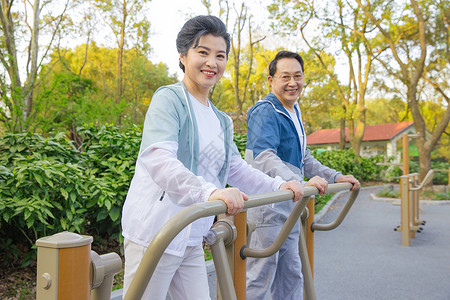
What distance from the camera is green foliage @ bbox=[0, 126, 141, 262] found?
136 inches

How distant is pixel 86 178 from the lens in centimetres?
395

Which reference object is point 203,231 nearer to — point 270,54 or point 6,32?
point 6,32

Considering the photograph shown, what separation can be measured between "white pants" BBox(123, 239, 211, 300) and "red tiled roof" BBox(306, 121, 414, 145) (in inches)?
1325

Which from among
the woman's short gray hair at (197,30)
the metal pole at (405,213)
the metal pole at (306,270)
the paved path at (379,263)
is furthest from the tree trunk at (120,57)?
the woman's short gray hair at (197,30)

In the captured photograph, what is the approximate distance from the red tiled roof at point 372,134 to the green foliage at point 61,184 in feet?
104

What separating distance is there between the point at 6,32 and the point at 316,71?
2168cm

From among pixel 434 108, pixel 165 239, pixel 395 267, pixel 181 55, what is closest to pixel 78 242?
pixel 165 239

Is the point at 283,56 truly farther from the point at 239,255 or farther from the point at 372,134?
the point at 372,134

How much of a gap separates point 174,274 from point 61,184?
2299 millimetres

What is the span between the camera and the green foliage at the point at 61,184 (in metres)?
3.46

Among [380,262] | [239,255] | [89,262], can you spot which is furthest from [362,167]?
[89,262]

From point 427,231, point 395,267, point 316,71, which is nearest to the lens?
point 395,267

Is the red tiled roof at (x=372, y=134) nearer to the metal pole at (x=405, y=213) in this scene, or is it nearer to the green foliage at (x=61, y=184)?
the metal pole at (x=405, y=213)

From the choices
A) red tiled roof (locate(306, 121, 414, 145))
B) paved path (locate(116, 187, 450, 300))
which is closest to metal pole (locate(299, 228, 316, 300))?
paved path (locate(116, 187, 450, 300))
